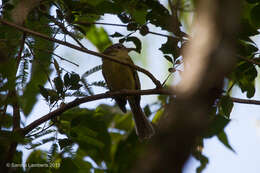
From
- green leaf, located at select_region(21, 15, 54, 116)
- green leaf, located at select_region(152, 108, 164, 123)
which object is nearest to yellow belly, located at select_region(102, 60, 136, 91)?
green leaf, located at select_region(152, 108, 164, 123)

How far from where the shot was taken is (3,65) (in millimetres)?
2801

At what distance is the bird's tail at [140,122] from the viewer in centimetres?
561

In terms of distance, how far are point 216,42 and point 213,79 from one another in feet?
0.35

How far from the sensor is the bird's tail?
5609 millimetres

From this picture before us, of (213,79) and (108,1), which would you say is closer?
(213,79)

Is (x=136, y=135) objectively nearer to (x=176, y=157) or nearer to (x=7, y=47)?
(x=7, y=47)

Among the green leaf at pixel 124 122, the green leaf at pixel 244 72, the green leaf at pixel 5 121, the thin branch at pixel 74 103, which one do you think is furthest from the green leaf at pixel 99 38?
the green leaf at pixel 244 72

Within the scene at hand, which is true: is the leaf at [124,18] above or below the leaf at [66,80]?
above

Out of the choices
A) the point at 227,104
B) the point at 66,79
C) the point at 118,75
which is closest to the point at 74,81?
the point at 66,79

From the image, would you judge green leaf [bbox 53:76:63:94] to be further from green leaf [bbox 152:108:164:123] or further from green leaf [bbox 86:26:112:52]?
green leaf [bbox 86:26:112:52]

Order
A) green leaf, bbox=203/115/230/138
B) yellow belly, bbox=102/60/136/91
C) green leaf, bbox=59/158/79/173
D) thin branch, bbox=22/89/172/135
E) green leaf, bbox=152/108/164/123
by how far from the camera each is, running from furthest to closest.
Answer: yellow belly, bbox=102/60/136/91
green leaf, bbox=152/108/164/123
green leaf, bbox=203/115/230/138
green leaf, bbox=59/158/79/173
thin branch, bbox=22/89/172/135

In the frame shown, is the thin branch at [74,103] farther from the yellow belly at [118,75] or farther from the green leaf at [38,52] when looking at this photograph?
the yellow belly at [118,75]


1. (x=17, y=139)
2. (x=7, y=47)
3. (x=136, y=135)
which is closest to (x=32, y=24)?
(x=7, y=47)

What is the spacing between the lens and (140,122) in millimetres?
5812
